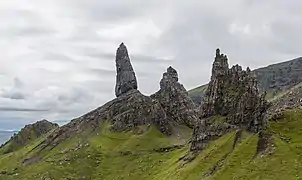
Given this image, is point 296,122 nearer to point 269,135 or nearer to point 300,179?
point 269,135

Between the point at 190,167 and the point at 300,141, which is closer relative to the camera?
the point at 300,141

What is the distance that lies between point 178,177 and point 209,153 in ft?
55.1

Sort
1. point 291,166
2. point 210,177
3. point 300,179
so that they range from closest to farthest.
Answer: point 300,179 → point 291,166 → point 210,177

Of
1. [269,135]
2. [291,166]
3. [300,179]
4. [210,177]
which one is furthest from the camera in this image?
[269,135]

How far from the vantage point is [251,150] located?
182 m

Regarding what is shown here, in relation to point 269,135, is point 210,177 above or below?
below

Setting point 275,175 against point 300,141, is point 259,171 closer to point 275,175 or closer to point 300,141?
Result: point 275,175

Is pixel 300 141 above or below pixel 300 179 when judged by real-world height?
above

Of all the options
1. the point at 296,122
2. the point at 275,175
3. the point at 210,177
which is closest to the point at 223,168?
the point at 210,177

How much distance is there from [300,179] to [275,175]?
10243mm

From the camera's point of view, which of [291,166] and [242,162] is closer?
[291,166]

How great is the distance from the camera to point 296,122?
7805 inches

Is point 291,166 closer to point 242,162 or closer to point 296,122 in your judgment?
point 242,162

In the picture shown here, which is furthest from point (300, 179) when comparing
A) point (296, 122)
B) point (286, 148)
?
point (296, 122)
